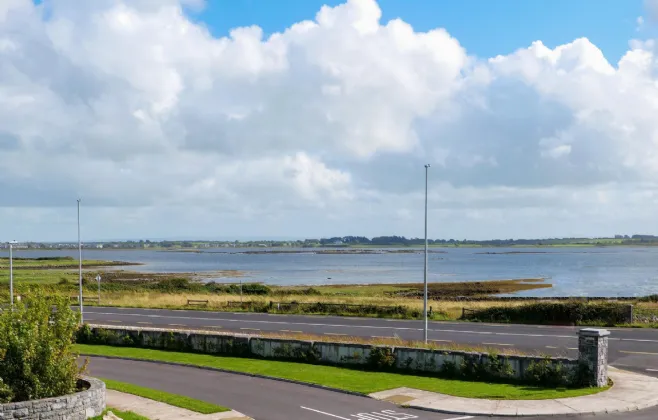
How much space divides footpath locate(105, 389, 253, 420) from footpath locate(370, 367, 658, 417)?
5010mm

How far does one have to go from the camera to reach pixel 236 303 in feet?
182

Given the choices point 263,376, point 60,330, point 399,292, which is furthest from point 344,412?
point 399,292

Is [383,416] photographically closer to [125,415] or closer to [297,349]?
[125,415]

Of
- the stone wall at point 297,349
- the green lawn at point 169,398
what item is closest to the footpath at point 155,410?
the green lawn at point 169,398

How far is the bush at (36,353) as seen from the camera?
16.5 meters

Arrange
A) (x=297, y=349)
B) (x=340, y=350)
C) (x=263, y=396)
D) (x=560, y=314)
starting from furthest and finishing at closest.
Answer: (x=560, y=314)
(x=297, y=349)
(x=340, y=350)
(x=263, y=396)

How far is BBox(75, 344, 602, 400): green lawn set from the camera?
20094mm

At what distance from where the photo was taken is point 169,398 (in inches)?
786

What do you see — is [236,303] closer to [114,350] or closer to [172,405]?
[114,350]

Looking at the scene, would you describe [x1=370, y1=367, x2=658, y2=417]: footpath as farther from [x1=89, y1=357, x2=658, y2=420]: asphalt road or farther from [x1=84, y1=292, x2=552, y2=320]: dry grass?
[x1=84, y1=292, x2=552, y2=320]: dry grass

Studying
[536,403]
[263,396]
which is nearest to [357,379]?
[263,396]

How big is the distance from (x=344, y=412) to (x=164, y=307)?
4027 centimetres

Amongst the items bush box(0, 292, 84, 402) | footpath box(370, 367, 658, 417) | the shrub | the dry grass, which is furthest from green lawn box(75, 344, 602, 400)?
the dry grass

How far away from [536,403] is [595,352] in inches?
128
